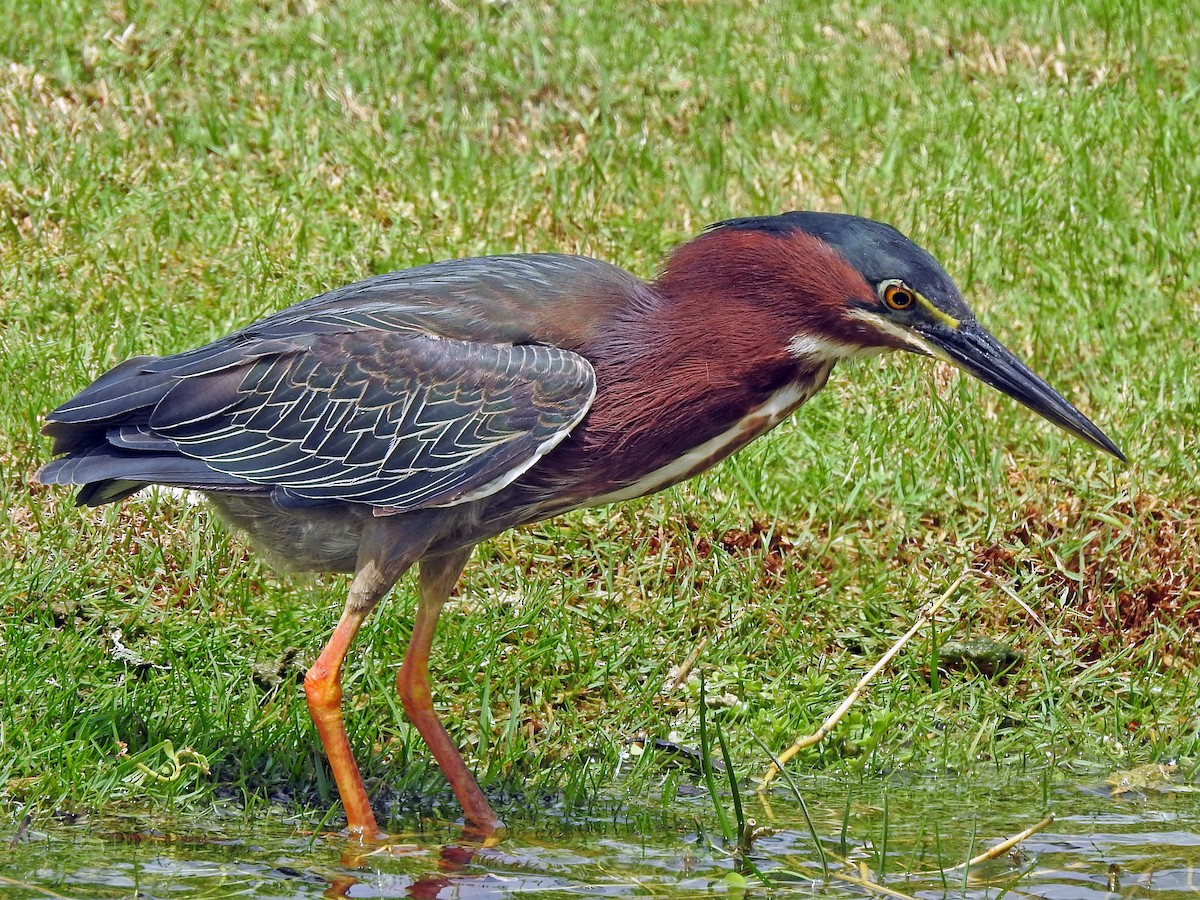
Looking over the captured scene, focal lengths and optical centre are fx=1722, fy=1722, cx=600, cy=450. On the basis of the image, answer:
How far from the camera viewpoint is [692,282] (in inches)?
188

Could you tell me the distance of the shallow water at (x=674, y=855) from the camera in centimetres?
408

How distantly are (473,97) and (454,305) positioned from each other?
3593 millimetres

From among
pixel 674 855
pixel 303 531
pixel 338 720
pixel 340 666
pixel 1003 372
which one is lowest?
pixel 674 855

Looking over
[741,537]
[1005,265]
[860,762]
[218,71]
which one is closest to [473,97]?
[218,71]

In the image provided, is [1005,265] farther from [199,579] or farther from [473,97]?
[199,579]

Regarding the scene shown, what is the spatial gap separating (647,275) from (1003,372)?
283cm

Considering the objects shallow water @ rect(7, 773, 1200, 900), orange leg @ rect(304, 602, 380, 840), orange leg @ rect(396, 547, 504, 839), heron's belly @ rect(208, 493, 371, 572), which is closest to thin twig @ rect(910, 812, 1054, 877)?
shallow water @ rect(7, 773, 1200, 900)

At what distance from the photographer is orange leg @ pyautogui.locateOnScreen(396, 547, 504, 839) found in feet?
15.8

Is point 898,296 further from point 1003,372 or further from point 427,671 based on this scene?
point 427,671

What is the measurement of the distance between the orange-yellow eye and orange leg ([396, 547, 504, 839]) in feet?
4.49

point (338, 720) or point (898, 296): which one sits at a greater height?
point (898, 296)

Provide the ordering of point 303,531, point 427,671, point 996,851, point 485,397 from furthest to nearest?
point 427,671 → point 303,531 → point 485,397 → point 996,851

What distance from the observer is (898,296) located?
452 cm

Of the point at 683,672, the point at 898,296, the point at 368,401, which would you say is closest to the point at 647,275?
the point at 683,672
